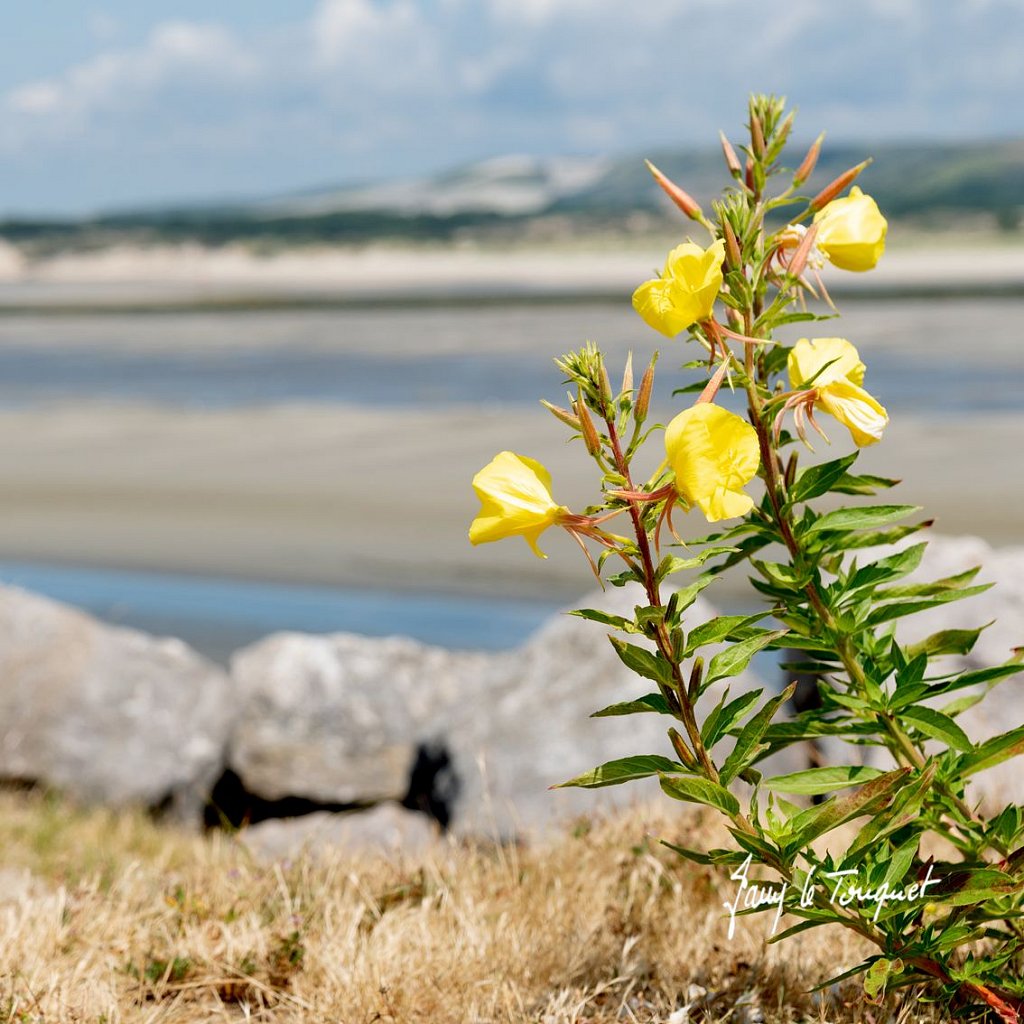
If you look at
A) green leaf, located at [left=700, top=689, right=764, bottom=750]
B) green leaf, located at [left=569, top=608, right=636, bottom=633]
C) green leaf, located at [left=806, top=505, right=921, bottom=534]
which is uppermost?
green leaf, located at [left=806, top=505, right=921, bottom=534]

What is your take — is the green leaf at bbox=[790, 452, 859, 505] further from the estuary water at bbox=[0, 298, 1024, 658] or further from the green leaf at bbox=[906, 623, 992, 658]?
the estuary water at bbox=[0, 298, 1024, 658]

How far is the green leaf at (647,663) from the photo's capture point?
1950 mm

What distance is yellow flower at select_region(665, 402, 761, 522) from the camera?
1.80 metres

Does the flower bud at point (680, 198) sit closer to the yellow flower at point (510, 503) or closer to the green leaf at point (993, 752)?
the yellow flower at point (510, 503)

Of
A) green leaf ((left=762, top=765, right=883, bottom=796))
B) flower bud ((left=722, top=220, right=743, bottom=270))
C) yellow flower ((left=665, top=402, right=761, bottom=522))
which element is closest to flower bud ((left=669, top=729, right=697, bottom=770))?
green leaf ((left=762, top=765, right=883, bottom=796))

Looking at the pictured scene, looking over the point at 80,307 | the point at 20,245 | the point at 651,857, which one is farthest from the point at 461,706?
the point at 20,245

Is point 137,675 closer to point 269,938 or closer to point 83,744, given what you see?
point 83,744

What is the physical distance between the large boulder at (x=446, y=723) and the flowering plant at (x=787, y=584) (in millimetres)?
2017

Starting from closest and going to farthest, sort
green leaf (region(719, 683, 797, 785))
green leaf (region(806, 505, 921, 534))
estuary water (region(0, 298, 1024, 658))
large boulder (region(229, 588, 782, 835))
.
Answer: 1. green leaf (region(719, 683, 797, 785))
2. green leaf (region(806, 505, 921, 534))
3. large boulder (region(229, 588, 782, 835))
4. estuary water (region(0, 298, 1024, 658))

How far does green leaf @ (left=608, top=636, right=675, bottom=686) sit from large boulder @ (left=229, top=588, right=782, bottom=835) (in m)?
2.23

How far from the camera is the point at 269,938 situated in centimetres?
306

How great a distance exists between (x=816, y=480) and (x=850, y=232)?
37 cm

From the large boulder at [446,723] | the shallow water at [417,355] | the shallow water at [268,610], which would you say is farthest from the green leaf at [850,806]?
the shallow water at [417,355]

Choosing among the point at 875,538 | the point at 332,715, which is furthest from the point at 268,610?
the point at 875,538
